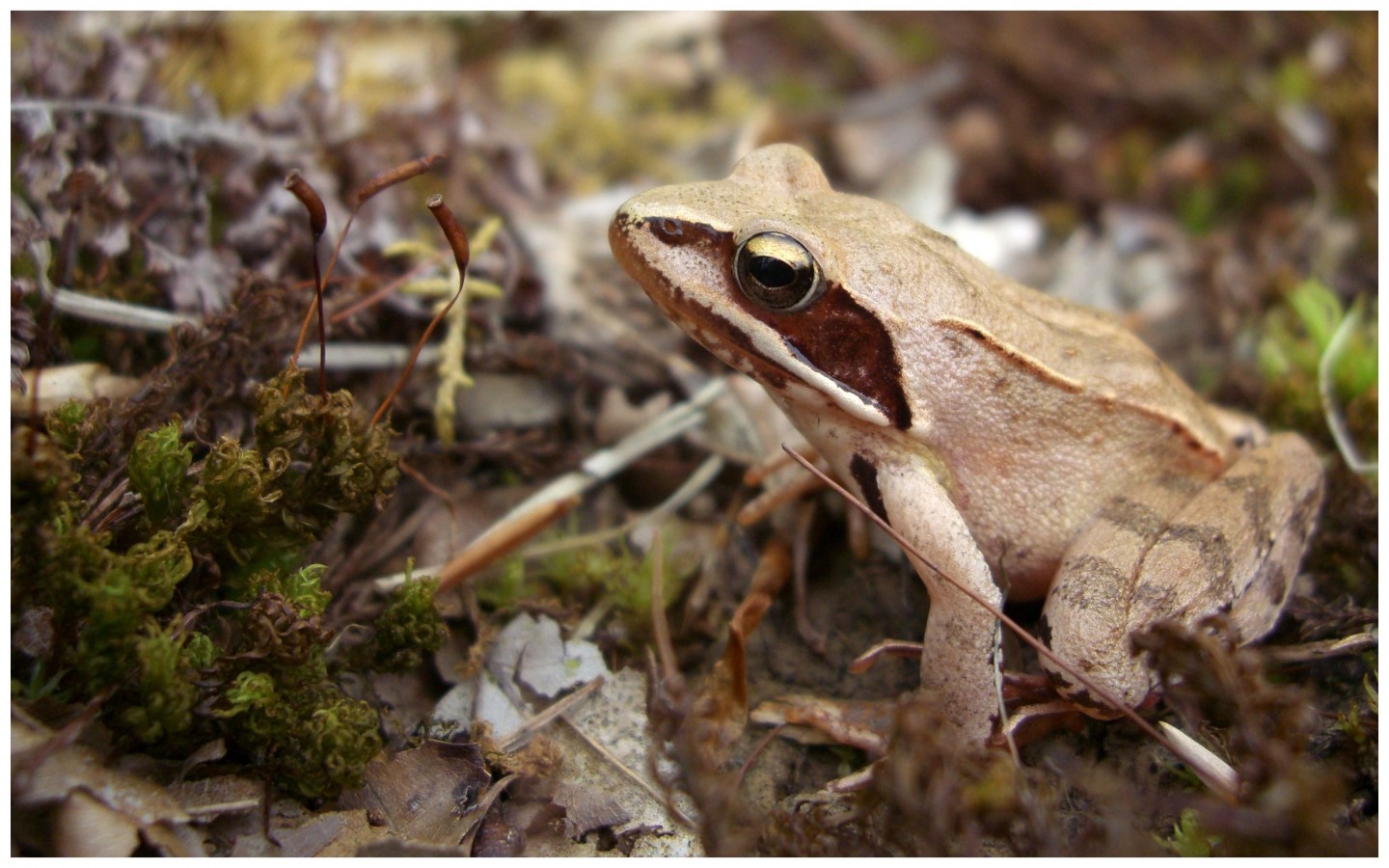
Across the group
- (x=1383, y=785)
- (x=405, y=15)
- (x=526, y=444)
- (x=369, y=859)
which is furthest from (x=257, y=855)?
(x=405, y=15)

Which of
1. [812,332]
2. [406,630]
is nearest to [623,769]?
[406,630]

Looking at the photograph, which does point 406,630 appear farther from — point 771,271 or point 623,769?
→ point 771,271

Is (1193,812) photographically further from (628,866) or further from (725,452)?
(725,452)

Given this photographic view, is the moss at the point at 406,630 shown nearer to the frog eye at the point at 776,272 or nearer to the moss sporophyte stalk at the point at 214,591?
the moss sporophyte stalk at the point at 214,591

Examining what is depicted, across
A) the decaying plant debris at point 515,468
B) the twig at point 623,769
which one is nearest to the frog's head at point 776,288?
the decaying plant debris at point 515,468

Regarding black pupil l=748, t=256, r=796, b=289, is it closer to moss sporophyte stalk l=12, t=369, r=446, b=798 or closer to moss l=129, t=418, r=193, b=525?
moss sporophyte stalk l=12, t=369, r=446, b=798

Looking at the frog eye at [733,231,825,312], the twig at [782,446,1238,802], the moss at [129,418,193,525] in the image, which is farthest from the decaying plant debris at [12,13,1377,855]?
the frog eye at [733,231,825,312]
